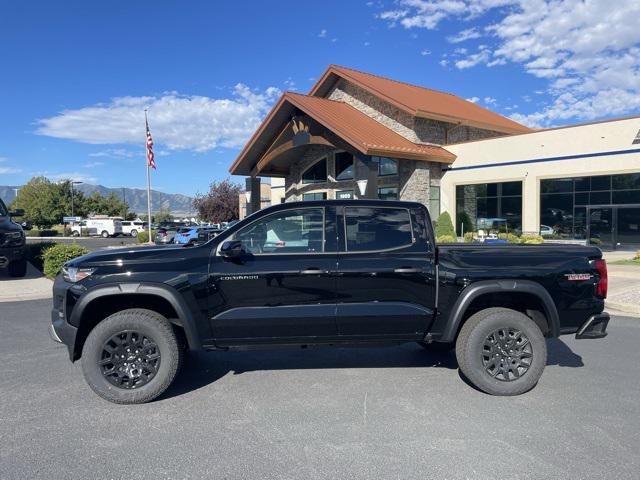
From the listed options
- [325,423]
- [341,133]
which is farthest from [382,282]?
[341,133]

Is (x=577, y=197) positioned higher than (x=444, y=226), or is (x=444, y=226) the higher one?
(x=577, y=197)

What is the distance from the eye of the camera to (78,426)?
3.79 meters

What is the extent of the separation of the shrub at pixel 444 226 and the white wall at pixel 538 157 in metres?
1.41

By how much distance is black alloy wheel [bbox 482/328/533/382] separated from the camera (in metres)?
4.45

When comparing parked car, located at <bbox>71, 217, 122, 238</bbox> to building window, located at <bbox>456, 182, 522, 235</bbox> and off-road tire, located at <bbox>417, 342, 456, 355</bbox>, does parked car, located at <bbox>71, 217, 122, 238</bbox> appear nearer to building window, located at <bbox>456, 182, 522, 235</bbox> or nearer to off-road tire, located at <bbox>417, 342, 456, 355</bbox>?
building window, located at <bbox>456, 182, 522, 235</bbox>

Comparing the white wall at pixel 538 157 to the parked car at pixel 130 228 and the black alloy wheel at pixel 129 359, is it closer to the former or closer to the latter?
the black alloy wheel at pixel 129 359

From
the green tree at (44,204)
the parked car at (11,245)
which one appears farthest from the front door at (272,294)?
the green tree at (44,204)

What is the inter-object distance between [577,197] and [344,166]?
1120 cm

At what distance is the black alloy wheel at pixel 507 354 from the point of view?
175 inches

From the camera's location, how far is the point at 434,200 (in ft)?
77.0

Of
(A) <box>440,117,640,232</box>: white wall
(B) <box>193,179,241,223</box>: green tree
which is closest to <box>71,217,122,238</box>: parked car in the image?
(B) <box>193,179,241,223</box>: green tree

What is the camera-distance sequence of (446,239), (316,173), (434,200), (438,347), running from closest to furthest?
(438,347), (446,239), (434,200), (316,173)

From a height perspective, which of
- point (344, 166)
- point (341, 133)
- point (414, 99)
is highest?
point (414, 99)

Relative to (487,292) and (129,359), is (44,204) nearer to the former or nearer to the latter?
(129,359)
